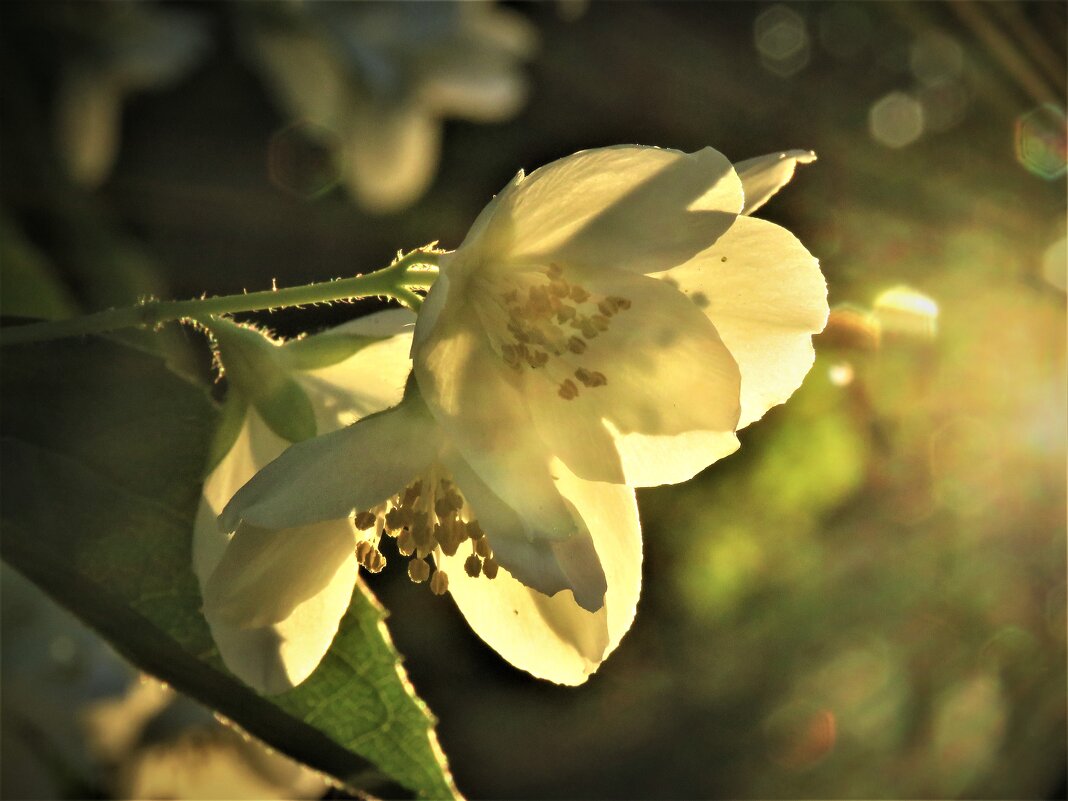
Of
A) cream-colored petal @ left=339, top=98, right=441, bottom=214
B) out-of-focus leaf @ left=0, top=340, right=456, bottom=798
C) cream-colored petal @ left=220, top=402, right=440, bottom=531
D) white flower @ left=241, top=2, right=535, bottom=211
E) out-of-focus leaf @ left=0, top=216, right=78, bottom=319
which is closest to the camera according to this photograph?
cream-colored petal @ left=220, top=402, right=440, bottom=531

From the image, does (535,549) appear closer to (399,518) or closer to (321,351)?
(399,518)

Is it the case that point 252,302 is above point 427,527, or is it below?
above

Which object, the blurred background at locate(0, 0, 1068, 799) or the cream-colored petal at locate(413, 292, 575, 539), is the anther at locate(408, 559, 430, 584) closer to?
the cream-colored petal at locate(413, 292, 575, 539)

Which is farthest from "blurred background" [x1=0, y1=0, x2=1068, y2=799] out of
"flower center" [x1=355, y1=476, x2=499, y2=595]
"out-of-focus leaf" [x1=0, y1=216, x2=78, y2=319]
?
"flower center" [x1=355, y1=476, x2=499, y2=595]

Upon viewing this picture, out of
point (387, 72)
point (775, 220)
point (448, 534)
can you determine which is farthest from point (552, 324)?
point (775, 220)

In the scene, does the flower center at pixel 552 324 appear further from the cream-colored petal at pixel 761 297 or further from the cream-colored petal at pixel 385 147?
the cream-colored petal at pixel 385 147

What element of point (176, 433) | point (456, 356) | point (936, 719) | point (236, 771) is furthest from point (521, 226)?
point (936, 719)

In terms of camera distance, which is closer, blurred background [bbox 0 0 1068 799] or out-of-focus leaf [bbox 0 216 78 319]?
out-of-focus leaf [bbox 0 216 78 319]
